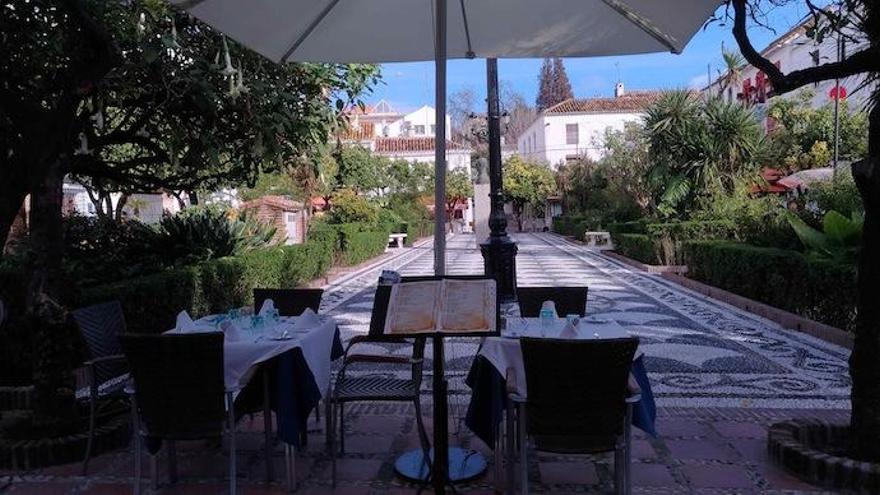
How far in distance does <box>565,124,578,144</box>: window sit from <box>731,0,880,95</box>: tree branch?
57.9 metres

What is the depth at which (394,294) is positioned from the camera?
3.41 m

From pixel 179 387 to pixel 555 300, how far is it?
2.51 meters

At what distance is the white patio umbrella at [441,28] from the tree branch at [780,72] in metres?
0.19

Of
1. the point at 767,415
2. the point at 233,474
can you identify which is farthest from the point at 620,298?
the point at 233,474

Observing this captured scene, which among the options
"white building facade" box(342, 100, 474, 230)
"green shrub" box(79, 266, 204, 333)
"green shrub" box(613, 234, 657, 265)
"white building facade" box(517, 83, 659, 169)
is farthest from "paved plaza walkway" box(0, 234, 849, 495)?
"white building facade" box(517, 83, 659, 169)

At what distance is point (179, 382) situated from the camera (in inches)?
135

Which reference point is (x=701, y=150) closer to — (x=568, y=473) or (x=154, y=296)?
(x=154, y=296)

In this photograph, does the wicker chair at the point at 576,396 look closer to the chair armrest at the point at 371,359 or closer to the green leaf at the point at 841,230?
the chair armrest at the point at 371,359

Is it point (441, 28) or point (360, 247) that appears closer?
point (441, 28)

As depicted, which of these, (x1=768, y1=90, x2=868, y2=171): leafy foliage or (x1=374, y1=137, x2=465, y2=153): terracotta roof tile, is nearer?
(x1=768, y1=90, x2=868, y2=171): leafy foliage

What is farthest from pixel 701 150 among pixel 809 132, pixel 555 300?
pixel 555 300

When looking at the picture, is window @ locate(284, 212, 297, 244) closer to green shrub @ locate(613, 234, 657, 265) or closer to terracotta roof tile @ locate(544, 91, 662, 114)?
green shrub @ locate(613, 234, 657, 265)

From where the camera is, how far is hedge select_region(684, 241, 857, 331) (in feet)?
26.5

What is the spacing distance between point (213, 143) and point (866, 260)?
480 centimetres
